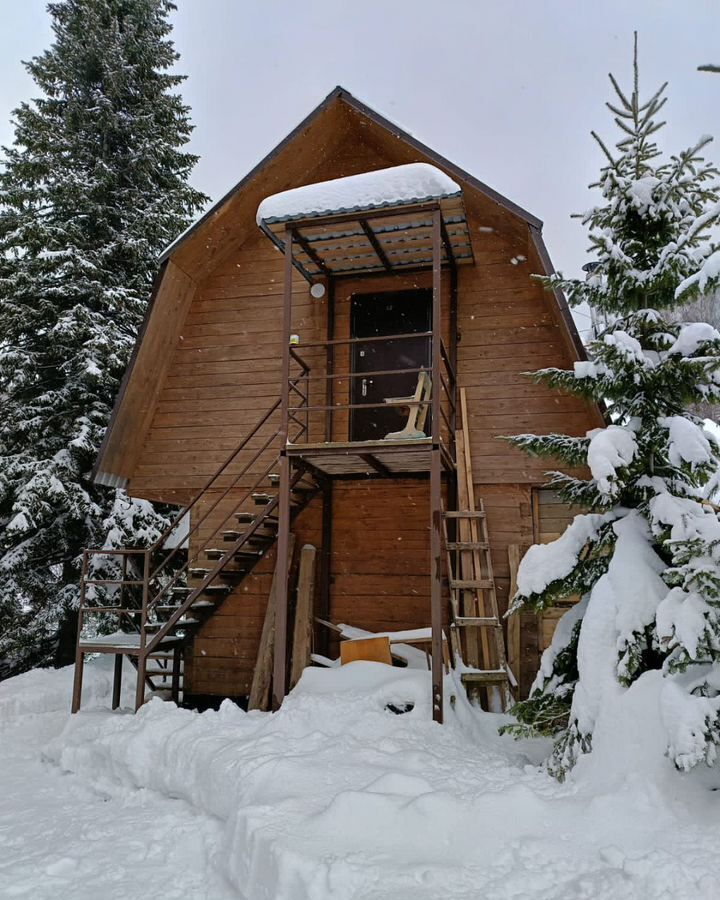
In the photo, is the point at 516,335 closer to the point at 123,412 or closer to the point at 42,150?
the point at 123,412

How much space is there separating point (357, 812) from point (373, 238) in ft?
20.8

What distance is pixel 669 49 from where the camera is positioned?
8538cm

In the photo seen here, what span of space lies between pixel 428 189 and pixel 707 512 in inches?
164

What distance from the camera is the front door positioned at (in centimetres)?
1025

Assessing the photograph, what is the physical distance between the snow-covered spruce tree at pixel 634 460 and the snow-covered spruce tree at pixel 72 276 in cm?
→ 813

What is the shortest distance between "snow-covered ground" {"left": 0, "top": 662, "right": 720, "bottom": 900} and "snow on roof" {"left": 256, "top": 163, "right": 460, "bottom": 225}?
4719 millimetres

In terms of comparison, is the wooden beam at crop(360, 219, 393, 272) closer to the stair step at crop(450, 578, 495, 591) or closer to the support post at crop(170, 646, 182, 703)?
the stair step at crop(450, 578, 495, 591)

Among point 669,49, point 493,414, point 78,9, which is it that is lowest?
point 493,414

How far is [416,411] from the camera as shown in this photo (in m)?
8.83

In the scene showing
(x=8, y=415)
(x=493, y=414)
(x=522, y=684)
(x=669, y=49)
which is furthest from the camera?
(x=669, y=49)

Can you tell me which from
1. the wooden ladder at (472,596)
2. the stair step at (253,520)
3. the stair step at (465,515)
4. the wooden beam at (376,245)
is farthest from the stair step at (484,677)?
the wooden beam at (376,245)

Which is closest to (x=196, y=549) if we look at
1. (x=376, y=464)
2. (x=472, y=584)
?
(x=376, y=464)

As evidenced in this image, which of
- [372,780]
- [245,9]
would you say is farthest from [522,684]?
[245,9]

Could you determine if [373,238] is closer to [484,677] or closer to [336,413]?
[336,413]
